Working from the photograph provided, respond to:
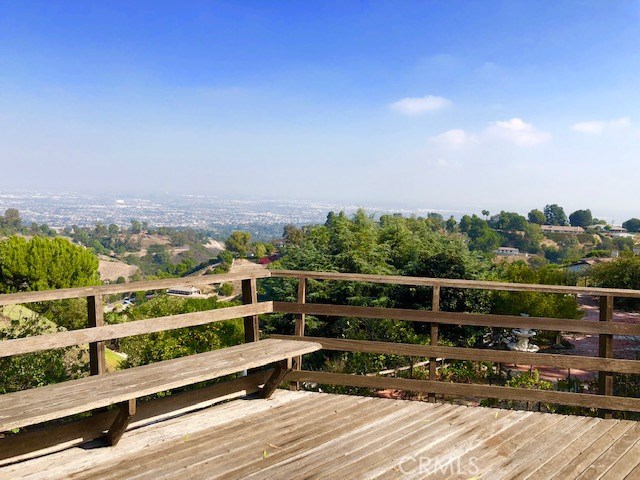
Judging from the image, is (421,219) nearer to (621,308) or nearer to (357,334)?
(621,308)

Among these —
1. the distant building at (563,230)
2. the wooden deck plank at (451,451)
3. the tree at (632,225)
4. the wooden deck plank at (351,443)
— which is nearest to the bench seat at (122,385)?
the wooden deck plank at (351,443)

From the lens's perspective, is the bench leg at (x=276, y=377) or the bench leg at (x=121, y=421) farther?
the bench leg at (x=276, y=377)

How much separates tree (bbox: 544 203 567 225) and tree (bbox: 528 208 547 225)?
2.06m

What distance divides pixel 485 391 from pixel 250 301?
6.14 feet

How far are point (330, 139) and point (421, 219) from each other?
32.7 meters

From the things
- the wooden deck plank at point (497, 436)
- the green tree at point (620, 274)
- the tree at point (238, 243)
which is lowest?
the tree at point (238, 243)

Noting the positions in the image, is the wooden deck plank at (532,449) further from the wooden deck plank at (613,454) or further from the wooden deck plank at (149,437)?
the wooden deck plank at (149,437)

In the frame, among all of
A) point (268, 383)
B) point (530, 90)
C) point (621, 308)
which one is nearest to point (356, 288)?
point (268, 383)

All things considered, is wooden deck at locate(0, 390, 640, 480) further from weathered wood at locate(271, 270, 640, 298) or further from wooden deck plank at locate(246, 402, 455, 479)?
weathered wood at locate(271, 270, 640, 298)

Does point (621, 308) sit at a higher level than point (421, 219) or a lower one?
lower

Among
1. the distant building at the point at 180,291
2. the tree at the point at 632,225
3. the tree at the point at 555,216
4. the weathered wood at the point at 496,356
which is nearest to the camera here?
the weathered wood at the point at 496,356

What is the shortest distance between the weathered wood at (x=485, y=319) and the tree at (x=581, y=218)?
155 m

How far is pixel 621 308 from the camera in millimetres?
13766

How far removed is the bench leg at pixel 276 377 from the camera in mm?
3350
